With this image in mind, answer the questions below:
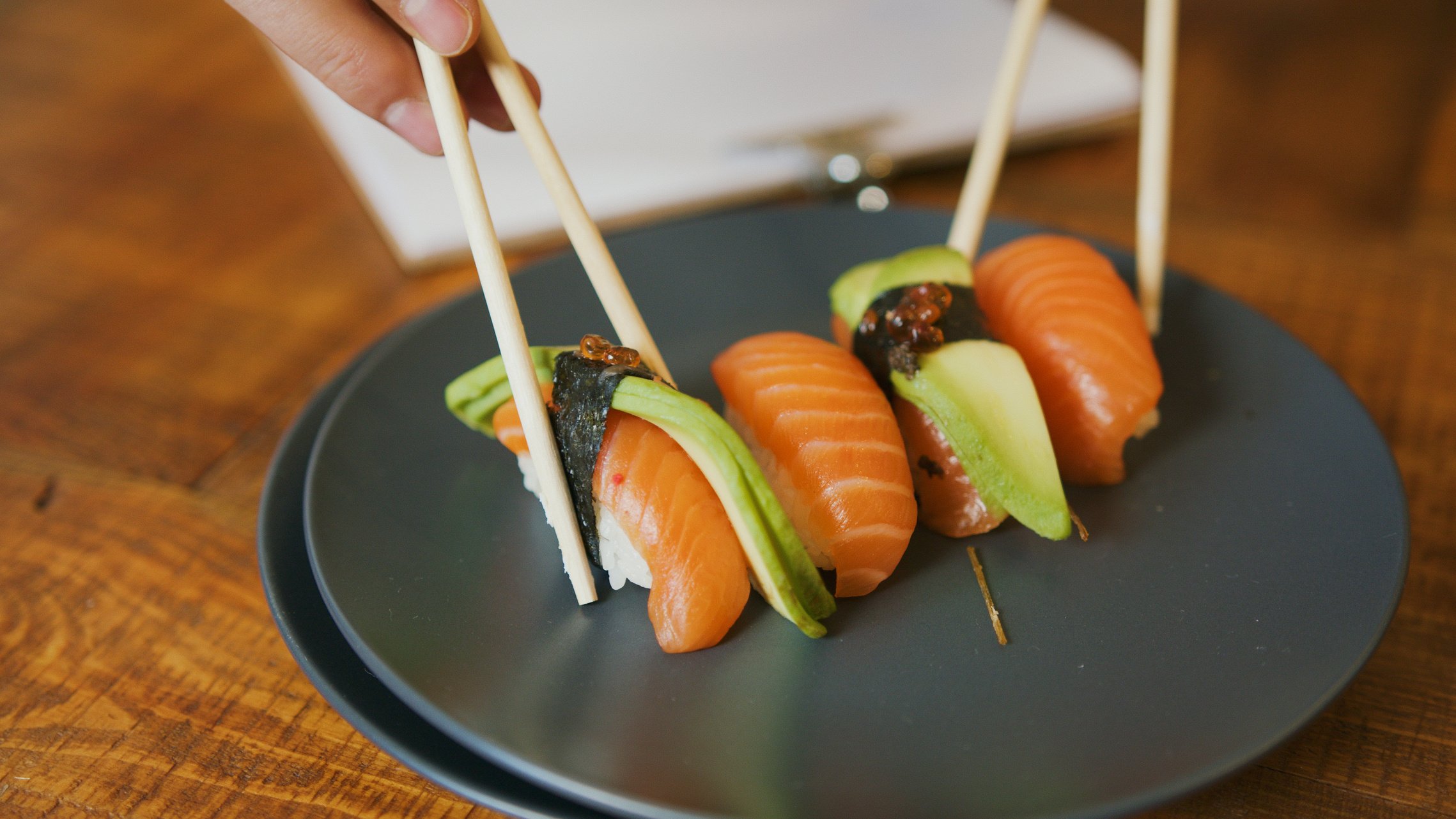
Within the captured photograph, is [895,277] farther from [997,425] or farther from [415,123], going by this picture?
[415,123]

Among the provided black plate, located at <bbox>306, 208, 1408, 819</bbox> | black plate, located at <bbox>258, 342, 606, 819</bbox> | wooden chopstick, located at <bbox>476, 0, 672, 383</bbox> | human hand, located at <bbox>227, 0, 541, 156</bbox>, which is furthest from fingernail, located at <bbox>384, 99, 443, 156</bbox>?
black plate, located at <bbox>258, 342, 606, 819</bbox>

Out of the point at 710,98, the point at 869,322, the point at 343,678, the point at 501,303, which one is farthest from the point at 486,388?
the point at 710,98

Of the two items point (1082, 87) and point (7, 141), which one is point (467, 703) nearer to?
point (1082, 87)

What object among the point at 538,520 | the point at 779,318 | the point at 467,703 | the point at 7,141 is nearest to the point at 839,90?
the point at 779,318

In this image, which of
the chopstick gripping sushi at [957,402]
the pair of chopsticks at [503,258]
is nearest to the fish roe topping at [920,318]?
the chopstick gripping sushi at [957,402]

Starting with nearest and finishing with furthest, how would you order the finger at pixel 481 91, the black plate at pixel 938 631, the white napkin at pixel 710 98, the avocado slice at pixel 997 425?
the black plate at pixel 938 631
the avocado slice at pixel 997 425
the finger at pixel 481 91
the white napkin at pixel 710 98

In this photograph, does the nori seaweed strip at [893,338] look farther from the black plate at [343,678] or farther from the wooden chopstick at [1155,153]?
the black plate at [343,678]
